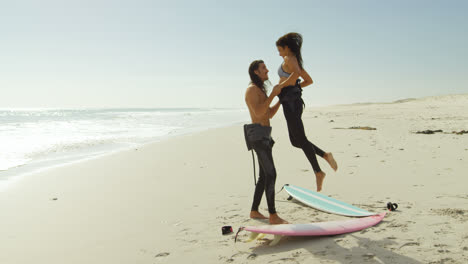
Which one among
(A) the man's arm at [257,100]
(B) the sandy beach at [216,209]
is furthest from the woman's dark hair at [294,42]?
(B) the sandy beach at [216,209]

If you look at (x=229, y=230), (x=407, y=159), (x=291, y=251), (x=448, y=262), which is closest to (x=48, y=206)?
(x=229, y=230)

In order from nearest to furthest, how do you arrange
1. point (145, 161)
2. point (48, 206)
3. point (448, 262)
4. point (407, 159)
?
point (448, 262)
point (48, 206)
point (407, 159)
point (145, 161)

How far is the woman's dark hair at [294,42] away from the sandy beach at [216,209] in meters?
2.38

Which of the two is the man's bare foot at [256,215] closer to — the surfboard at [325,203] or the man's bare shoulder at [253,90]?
the surfboard at [325,203]

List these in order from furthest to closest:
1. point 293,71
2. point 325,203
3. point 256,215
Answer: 1. point 325,203
2. point 256,215
3. point 293,71

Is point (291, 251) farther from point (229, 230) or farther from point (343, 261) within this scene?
point (229, 230)

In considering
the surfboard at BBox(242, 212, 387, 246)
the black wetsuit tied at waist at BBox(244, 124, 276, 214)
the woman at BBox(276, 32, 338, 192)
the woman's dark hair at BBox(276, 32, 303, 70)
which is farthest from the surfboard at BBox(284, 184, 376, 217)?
the woman's dark hair at BBox(276, 32, 303, 70)

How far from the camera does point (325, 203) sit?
5.38 metres

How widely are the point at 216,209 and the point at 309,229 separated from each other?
206 cm

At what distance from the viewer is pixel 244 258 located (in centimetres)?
374

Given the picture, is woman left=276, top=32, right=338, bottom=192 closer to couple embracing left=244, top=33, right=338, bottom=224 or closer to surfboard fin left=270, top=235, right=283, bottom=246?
couple embracing left=244, top=33, right=338, bottom=224

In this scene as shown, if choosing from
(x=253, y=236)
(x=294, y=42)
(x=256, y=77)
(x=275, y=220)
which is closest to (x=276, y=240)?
(x=253, y=236)

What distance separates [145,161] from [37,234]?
5578 millimetres

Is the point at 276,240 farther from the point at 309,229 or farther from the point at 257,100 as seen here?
the point at 257,100
